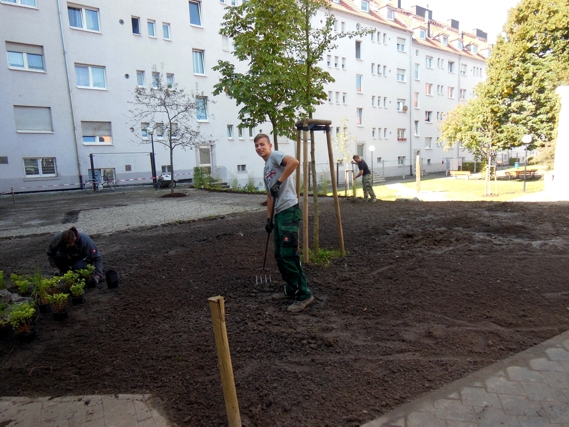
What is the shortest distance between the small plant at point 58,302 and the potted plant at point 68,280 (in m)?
0.55

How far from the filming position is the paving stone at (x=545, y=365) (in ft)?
9.27

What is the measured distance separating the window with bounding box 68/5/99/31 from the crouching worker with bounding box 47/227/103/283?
22392mm

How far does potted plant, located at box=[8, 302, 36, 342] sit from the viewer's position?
11.8 ft

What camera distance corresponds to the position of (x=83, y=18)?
2262 cm

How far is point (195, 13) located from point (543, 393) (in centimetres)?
3024

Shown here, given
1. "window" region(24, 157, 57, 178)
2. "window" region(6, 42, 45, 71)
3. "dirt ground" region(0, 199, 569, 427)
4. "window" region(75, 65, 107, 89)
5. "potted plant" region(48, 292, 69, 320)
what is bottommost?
"dirt ground" region(0, 199, 569, 427)

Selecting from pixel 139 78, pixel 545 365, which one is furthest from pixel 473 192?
pixel 139 78

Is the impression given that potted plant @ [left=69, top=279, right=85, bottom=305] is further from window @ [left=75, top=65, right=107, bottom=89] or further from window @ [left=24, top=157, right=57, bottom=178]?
window @ [left=75, top=65, right=107, bottom=89]

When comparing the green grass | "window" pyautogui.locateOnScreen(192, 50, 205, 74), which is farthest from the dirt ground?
"window" pyautogui.locateOnScreen(192, 50, 205, 74)

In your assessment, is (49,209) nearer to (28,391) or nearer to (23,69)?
(23,69)

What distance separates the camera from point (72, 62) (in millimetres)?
22281

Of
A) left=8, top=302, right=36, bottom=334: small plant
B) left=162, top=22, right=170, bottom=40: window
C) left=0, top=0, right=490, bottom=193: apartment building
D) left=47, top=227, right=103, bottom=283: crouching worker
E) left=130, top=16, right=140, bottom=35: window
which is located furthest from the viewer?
left=162, top=22, right=170, bottom=40: window

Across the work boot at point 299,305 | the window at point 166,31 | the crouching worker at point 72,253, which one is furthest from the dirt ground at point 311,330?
the window at point 166,31

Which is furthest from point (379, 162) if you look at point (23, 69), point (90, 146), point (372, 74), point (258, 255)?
point (258, 255)
